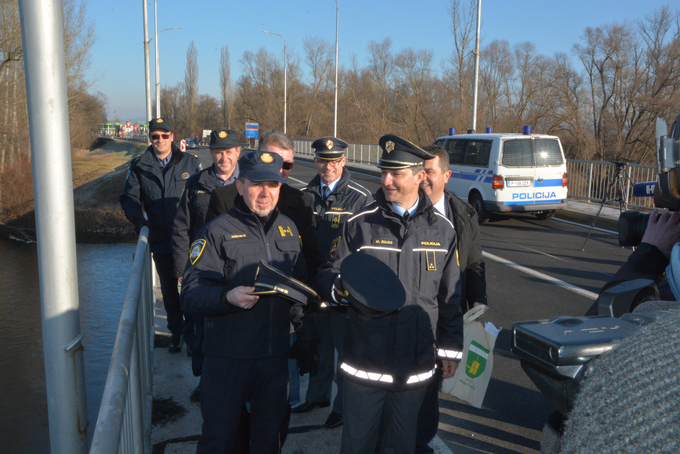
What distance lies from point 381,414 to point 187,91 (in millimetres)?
96220

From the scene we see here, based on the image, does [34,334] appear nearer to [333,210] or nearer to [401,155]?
[333,210]

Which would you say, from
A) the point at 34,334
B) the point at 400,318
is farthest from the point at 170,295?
the point at 34,334

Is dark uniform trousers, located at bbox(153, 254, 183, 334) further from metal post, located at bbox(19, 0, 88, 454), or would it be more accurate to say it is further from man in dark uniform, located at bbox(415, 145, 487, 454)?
man in dark uniform, located at bbox(415, 145, 487, 454)

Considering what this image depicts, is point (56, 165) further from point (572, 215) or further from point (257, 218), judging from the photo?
point (572, 215)

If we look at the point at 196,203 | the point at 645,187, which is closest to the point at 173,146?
the point at 196,203

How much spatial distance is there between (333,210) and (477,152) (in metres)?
8.99

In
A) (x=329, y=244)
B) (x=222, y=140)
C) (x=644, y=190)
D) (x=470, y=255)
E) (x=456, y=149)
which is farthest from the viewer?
(x=456, y=149)

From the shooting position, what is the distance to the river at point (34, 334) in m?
5.93

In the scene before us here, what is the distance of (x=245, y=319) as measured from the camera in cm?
270

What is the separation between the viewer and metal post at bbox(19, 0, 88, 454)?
2.13 meters

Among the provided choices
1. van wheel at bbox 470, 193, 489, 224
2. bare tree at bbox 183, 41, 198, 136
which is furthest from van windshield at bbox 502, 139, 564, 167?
bare tree at bbox 183, 41, 198, 136

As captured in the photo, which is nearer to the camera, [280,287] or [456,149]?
[280,287]

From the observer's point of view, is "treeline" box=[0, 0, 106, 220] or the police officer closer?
the police officer

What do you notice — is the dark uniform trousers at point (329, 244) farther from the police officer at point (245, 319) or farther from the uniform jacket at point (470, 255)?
the police officer at point (245, 319)
